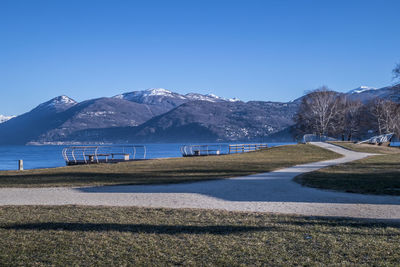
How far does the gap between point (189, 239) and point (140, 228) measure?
1.25m

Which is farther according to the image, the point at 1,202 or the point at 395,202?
the point at 1,202

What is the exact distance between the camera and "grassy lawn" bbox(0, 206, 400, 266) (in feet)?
17.7

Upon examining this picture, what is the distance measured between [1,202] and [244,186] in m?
7.69

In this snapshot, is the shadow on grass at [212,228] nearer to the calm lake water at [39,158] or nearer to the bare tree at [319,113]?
the calm lake water at [39,158]

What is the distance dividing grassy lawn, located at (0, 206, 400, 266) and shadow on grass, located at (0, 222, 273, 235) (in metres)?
0.02

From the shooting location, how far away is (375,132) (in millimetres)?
67938

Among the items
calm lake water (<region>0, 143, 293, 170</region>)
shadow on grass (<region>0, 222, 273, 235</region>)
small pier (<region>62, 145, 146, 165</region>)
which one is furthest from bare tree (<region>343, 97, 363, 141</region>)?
shadow on grass (<region>0, 222, 273, 235</region>)

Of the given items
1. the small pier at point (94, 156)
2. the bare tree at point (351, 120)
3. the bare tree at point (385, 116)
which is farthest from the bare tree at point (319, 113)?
the small pier at point (94, 156)

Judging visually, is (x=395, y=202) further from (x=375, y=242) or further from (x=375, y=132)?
(x=375, y=132)

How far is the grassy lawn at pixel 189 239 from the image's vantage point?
17.7 ft

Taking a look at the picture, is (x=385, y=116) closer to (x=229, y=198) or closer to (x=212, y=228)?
(x=229, y=198)

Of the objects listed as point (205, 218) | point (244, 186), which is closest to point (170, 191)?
point (244, 186)

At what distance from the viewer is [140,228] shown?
23.9ft

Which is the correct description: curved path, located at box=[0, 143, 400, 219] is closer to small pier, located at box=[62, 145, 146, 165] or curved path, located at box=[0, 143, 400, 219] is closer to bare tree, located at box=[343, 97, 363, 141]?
small pier, located at box=[62, 145, 146, 165]
